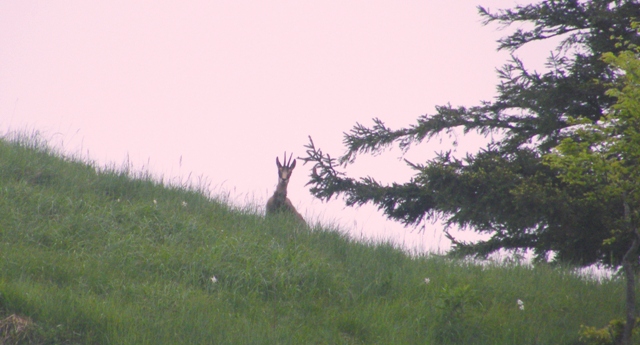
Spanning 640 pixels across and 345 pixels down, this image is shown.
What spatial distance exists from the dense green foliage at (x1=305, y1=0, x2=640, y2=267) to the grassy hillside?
111 cm

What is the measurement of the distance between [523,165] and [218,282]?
6.21 m

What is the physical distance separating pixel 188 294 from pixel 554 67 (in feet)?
28.1

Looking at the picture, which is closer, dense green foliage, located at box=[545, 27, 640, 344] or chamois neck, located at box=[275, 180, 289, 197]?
dense green foliage, located at box=[545, 27, 640, 344]

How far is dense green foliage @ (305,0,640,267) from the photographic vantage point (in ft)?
31.5

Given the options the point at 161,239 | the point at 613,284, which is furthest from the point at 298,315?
the point at 613,284

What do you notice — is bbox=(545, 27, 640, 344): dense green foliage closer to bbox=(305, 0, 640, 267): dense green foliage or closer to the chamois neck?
bbox=(305, 0, 640, 267): dense green foliage

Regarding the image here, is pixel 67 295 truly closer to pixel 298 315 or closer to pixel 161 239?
pixel 161 239

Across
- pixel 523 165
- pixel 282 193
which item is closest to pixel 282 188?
pixel 282 193

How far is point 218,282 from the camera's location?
8.15 m

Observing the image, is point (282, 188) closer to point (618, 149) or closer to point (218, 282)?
point (218, 282)

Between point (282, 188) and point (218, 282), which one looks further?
point (282, 188)

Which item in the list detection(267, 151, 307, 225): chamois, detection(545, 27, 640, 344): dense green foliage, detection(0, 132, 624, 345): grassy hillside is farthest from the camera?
detection(267, 151, 307, 225): chamois

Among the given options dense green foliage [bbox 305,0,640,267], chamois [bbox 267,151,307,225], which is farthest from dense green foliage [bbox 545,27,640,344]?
chamois [bbox 267,151,307,225]

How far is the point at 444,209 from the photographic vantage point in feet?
38.8
